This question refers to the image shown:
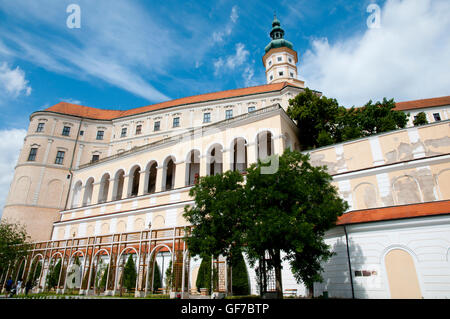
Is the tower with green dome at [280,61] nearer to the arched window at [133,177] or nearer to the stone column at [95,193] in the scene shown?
the arched window at [133,177]

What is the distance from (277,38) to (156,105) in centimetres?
3173

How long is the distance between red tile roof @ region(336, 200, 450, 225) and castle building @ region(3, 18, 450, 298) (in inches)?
2.1

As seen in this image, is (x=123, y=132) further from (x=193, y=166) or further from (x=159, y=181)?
(x=159, y=181)

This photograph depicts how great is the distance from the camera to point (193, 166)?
33.8m

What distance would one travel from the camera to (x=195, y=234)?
1423 cm

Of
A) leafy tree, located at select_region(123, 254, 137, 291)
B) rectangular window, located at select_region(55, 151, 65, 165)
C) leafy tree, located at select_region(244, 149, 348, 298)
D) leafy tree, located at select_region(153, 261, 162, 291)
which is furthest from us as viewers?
rectangular window, located at select_region(55, 151, 65, 165)

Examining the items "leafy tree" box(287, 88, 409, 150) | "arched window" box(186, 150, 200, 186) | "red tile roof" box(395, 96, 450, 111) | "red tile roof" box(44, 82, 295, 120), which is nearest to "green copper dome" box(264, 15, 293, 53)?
"red tile roof" box(44, 82, 295, 120)

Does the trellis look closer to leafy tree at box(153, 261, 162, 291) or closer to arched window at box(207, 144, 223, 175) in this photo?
leafy tree at box(153, 261, 162, 291)

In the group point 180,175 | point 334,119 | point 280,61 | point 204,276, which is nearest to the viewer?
point 204,276

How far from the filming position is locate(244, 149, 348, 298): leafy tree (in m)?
11.8

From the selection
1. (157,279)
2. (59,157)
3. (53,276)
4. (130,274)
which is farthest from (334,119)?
(59,157)

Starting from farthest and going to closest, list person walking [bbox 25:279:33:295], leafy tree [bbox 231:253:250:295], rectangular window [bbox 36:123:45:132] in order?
1. rectangular window [bbox 36:123:45:132]
2. person walking [bbox 25:279:33:295]
3. leafy tree [bbox 231:253:250:295]
